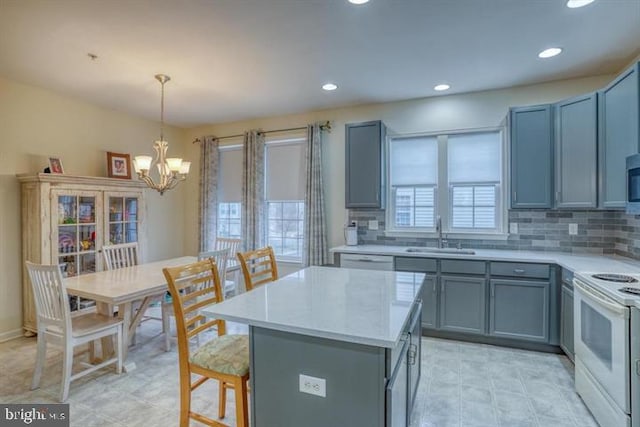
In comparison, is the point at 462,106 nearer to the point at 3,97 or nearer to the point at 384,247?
the point at 384,247

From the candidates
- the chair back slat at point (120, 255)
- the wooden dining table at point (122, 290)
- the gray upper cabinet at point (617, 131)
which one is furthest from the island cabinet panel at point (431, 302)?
the chair back slat at point (120, 255)

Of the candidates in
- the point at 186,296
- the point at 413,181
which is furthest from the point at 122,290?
the point at 413,181

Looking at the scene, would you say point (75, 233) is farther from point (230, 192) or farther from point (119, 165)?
point (230, 192)

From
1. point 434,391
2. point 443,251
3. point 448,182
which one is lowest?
point 434,391

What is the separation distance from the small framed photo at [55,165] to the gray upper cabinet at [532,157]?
5187 millimetres

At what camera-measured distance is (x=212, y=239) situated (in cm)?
531

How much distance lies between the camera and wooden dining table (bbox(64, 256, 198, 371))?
8.43 ft

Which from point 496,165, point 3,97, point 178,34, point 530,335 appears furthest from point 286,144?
point 530,335

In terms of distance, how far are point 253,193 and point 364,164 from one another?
5.88 feet

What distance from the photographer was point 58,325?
8.21 feet

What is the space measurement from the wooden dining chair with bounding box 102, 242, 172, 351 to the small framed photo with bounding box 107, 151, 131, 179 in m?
1.28

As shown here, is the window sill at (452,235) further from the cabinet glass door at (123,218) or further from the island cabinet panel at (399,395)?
the cabinet glass door at (123,218)

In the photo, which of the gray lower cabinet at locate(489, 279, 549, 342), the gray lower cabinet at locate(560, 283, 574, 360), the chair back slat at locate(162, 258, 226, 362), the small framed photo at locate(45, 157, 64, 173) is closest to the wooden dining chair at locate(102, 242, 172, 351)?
the small framed photo at locate(45, 157, 64, 173)

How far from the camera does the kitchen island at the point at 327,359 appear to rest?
4.29ft
